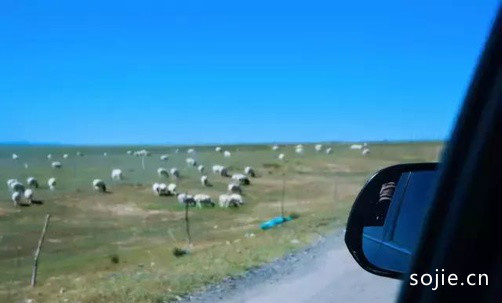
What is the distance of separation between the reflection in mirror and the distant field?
6.65 m

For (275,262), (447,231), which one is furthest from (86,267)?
(447,231)

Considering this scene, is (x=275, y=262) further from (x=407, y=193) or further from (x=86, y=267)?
(x=407, y=193)

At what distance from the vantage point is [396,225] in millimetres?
2561

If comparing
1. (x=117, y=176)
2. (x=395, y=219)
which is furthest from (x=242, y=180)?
(x=395, y=219)

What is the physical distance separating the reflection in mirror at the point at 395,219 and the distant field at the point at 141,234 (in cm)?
665

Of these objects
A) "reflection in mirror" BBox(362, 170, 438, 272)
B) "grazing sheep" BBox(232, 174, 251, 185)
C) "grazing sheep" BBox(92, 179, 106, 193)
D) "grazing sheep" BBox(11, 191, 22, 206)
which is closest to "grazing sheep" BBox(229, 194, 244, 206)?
"grazing sheep" BBox(92, 179, 106, 193)

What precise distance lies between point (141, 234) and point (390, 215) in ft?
70.6

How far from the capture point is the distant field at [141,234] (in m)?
11.0

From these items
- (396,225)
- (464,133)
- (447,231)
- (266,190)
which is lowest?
(266,190)

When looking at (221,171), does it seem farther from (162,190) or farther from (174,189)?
Result: (162,190)

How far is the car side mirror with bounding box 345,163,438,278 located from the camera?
7.63 ft

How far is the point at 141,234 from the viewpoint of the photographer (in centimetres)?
2336

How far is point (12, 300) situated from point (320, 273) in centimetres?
549

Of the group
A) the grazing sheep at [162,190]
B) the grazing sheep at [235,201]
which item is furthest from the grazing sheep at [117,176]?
the grazing sheep at [235,201]
